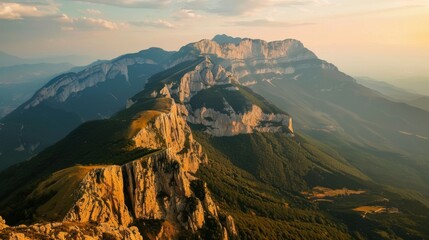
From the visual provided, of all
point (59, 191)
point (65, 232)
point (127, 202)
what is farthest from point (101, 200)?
point (65, 232)

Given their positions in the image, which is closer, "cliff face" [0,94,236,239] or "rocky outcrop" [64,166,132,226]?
"cliff face" [0,94,236,239]

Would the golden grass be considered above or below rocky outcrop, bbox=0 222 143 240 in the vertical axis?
below

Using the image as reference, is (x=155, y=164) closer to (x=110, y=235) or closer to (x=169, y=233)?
(x=169, y=233)

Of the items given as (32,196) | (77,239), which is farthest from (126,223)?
(77,239)

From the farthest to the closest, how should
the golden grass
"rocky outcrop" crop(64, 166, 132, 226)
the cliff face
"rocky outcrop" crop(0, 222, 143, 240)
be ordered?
"rocky outcrop" crop(64, 166, 132, 226) → the golden grass → the cliff face → "rocky outcrop" crop(0, 222, 143, 240)

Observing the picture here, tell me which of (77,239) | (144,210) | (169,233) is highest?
(77,239)

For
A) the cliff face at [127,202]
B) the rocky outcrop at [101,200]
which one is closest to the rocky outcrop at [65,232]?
the cliff face at [127,202]

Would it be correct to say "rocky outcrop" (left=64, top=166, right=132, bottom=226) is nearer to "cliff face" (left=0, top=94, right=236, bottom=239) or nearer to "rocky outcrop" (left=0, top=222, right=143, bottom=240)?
"cliff face" (left=0, top=94, right=236, bottom=239)

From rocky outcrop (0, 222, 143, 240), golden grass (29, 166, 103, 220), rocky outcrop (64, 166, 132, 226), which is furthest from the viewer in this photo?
rocky outcrop (64, 166, 132, 226)

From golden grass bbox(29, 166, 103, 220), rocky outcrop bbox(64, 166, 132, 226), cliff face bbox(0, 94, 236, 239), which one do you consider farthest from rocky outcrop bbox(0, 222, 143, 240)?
golden grass bbox(29, 166, 103, 220)
